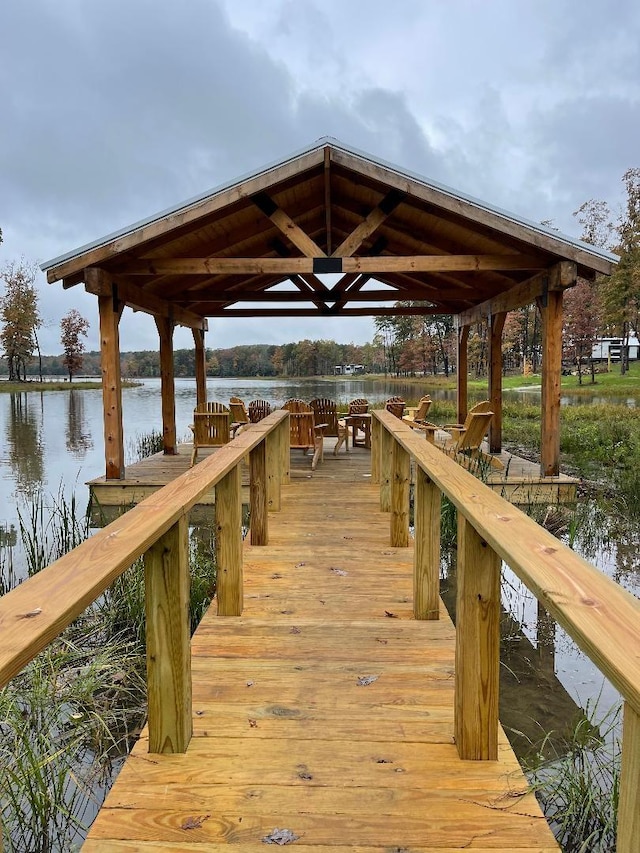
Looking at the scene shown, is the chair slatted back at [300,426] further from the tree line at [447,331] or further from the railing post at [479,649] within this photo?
the tree line at [447,331]

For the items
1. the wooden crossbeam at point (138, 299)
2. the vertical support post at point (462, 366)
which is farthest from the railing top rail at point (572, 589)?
the vertical support post at point (462, 366)

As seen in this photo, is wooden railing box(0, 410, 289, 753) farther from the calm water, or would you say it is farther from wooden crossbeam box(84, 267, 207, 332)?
wooden crossbeam box(84, 267, 207, 332)

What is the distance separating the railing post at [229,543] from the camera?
297cm

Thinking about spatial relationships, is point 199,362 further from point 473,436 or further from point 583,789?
point 583,789

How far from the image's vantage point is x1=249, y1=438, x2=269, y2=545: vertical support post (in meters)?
4.05

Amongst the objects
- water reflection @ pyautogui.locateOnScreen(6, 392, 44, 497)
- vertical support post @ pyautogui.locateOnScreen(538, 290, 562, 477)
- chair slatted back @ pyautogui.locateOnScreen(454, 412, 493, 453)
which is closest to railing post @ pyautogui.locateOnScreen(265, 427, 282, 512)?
chair slatted back @ pyautogui.locateOnScreen(454, 412, 493, 453)

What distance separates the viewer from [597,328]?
129 ft

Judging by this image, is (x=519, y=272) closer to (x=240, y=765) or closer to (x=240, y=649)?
(x=240, y=649)

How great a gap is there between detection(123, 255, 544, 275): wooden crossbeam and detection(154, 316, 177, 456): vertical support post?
275 cm

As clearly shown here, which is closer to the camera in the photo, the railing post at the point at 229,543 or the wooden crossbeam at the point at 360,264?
the railing post at the point at 229,543

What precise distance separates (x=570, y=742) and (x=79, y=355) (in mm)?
60980

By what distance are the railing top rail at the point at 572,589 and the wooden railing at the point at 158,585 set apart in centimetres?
90

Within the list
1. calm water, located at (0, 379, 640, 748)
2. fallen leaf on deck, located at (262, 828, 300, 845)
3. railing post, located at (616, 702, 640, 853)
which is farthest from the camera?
calm water, located at (0, 379, 640, 748)

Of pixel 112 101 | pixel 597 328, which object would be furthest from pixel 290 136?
pixel 597 328
